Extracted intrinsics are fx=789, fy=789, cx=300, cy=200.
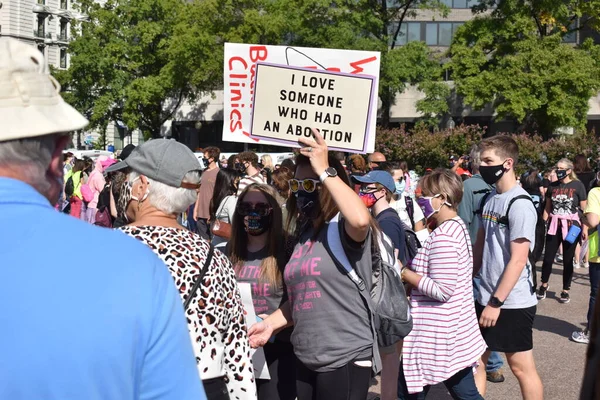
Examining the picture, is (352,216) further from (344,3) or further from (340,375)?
(344,3)

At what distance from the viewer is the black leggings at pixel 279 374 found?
4426 mm

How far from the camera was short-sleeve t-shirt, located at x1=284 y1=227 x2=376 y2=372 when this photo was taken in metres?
3.96

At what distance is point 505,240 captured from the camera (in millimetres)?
5402

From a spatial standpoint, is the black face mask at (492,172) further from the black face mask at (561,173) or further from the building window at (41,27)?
the building window at (41,27)

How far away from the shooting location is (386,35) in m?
43.5

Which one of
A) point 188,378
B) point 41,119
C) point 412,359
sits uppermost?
point 41,119

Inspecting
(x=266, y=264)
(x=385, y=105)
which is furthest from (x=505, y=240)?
(x=385, y=105)

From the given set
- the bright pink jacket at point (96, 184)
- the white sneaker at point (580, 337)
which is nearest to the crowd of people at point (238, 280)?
the white sneaker at point (580, 337)

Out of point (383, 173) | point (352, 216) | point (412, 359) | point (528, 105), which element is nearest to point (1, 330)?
point (352, 216)

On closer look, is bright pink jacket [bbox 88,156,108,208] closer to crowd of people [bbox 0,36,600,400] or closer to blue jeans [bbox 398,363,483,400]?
crowd of people [bbox 0,36,600,400]

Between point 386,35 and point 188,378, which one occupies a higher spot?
point 386,35

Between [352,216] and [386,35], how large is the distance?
4105 centimetres

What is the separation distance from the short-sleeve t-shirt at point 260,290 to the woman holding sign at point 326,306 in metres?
0.32

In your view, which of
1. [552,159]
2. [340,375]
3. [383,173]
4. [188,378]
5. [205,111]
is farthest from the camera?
[205,111]
